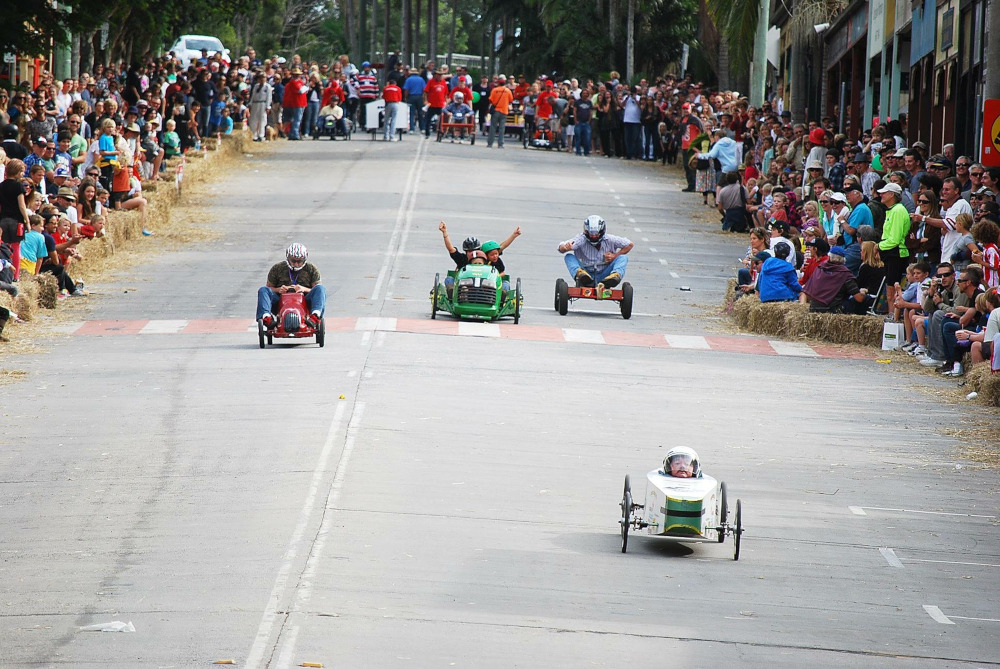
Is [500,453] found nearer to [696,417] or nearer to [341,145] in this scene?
[696,417]

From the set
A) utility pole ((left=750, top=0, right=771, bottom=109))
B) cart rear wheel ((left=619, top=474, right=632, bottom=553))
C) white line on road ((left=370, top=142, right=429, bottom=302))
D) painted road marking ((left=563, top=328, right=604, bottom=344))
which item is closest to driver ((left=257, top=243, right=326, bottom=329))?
painted road marking ((left=563, top=328, right=604, bottom=344))

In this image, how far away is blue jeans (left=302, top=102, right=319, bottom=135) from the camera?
54375 millimetres

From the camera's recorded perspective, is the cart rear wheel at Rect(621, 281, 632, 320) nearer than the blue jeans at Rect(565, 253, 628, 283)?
Yes

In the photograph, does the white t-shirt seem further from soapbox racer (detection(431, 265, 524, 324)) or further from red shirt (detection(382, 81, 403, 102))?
red shirt (detection(382, 81, 403, 102))

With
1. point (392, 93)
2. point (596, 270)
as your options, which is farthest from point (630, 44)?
point (596, 270)

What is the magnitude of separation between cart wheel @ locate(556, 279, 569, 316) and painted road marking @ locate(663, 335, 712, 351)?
1894 mm

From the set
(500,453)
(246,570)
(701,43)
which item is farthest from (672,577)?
(701,43)

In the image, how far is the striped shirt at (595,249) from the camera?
83.2 feet

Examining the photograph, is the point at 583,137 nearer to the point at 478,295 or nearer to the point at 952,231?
the point at 478,295

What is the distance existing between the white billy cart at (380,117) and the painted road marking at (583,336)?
30.4m

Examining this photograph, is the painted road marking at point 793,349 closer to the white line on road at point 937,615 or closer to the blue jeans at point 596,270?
the blue jeans at point 596,270

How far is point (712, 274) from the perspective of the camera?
31.1 meters

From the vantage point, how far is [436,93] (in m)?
53.8

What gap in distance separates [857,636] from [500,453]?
5561mm
